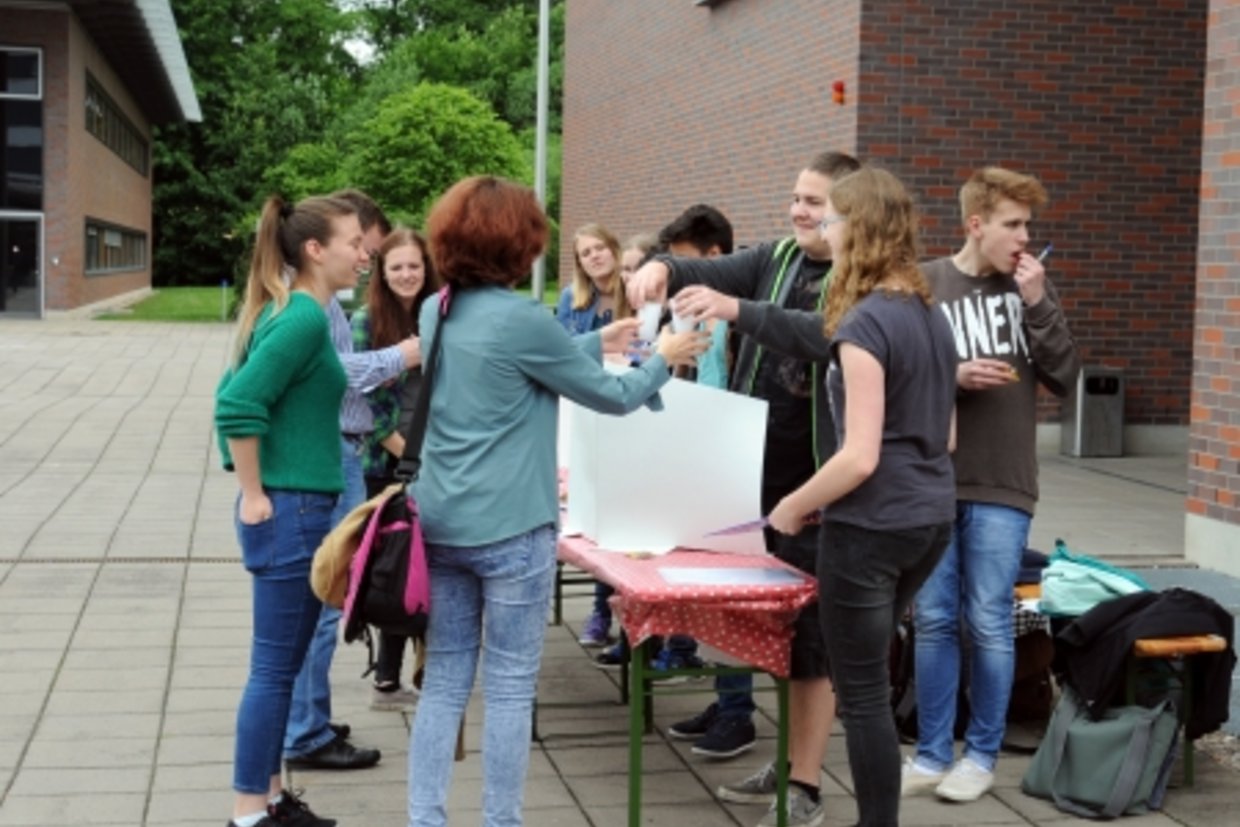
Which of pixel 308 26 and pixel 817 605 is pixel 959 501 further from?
pixel 308 26

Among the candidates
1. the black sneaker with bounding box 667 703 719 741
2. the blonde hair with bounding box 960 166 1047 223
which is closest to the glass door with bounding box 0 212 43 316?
the black sneaker with bounding box 667 703 719 741

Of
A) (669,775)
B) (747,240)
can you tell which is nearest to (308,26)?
(747,240)

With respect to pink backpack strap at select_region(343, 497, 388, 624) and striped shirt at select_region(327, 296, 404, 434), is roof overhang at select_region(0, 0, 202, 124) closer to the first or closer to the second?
striped shirt at select_region(327, 296, 404, 434)

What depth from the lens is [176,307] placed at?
4600 centimetres

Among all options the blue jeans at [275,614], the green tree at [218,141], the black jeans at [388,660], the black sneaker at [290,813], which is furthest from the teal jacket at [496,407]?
the green tree at [218,141]

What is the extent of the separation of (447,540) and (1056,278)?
11.0 meters

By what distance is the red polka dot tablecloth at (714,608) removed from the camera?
472 centimetres

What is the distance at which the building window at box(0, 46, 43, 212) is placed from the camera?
36.1 metres

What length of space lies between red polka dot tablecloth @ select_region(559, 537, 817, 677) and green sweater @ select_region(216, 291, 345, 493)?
0.84 m

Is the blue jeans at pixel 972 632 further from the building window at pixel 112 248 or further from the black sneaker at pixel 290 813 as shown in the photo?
the building window at pixel 112 248

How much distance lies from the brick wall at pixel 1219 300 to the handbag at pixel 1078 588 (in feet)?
11.2

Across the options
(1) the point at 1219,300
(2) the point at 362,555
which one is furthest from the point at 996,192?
(1) the point at 1219,300

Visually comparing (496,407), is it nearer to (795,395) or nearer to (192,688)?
(795,395)

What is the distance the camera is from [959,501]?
540 cm
